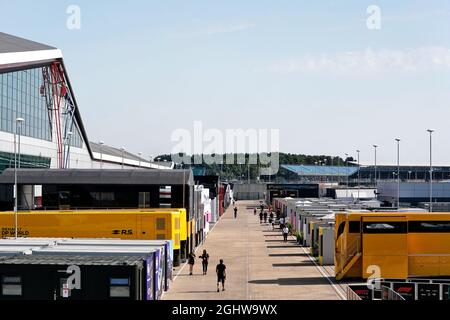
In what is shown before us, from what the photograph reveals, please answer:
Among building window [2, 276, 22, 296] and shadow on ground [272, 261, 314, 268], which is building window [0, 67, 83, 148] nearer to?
shadow on ground [272, 261, 314, 268]

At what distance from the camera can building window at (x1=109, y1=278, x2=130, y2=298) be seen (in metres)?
17.5

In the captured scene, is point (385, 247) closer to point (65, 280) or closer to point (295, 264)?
point (295, 264)

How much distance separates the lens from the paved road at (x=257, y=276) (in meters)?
25.3

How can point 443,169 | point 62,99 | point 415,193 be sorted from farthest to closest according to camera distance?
point 443,169 < point 415,193 < point 62,99

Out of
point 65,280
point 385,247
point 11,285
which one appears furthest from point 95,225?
point 65,280

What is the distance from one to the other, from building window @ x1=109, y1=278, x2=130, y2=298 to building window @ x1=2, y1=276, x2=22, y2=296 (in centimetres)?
228

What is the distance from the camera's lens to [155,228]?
31578mm

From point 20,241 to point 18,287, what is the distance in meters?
7.46

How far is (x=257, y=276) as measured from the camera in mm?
30688

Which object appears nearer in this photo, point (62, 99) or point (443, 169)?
point (62, 99)

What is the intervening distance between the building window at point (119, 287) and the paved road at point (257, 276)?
6.19 metres

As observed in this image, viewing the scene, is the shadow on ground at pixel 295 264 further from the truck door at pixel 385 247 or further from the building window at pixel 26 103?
the building window at pixel 26 103
